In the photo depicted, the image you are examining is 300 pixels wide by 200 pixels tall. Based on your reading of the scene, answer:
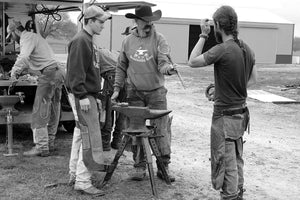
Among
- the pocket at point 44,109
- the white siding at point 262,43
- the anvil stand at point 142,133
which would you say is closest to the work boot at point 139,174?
the anvil stand at point 142,133

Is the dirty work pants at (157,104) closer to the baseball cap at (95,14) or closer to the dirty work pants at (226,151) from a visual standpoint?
the baseball cap at (95,14)

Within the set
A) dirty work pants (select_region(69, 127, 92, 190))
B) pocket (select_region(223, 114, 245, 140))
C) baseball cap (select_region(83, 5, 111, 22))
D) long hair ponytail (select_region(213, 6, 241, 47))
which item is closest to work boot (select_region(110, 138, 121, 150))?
dirty work pants (select_region(69, 127, 92, 190))

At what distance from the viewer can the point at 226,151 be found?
4086 millimetres

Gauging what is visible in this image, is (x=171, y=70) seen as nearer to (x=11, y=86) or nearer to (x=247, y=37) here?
(x=11, y=86)

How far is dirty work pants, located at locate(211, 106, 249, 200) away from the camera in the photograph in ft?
13.3

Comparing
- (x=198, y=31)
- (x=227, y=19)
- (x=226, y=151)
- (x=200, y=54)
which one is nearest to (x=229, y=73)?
(x=200, y=54)

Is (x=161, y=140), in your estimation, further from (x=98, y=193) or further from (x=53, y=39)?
(x=53, y=39)

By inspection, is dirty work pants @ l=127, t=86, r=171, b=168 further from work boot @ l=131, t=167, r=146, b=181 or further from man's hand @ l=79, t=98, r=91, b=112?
man's hand @ l=79, t=98, r=91, b=112

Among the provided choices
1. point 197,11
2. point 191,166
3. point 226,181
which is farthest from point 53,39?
point 197,11

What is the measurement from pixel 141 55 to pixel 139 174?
1.35 m

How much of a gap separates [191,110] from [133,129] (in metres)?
5.78

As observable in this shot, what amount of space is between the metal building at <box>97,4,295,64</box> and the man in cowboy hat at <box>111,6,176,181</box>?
24231mm

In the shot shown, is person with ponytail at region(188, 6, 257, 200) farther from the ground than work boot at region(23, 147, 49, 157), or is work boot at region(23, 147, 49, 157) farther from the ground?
person with ponytail at region(188, 6, 257, 200)

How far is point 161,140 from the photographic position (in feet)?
16.9
